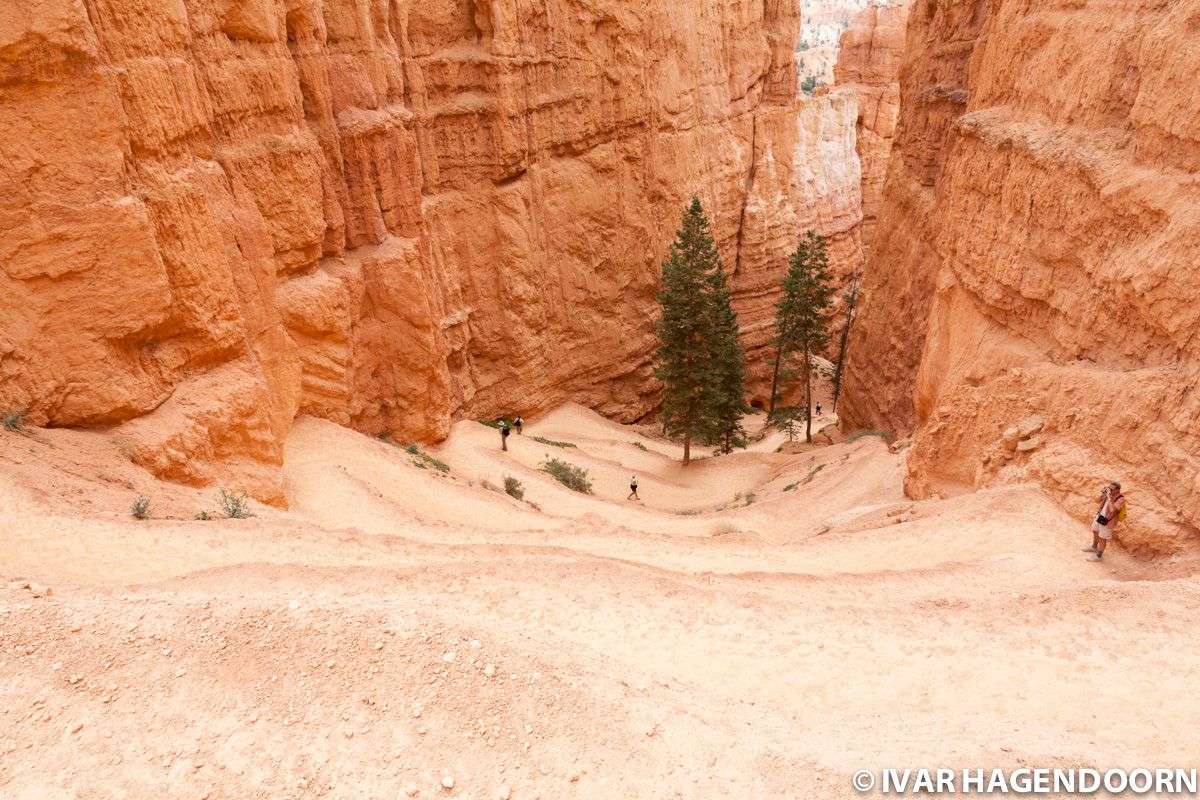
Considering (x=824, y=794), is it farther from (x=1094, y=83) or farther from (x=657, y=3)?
(x=657, y=3)

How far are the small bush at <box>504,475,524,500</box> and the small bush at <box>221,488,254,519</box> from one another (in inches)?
302

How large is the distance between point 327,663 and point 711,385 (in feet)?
74.5

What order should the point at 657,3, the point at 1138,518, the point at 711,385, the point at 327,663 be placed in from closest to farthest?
the point at 327,663 → the point at 1138,518 → the point at 711,385 → the point at 657,3

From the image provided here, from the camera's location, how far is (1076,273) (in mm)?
13148

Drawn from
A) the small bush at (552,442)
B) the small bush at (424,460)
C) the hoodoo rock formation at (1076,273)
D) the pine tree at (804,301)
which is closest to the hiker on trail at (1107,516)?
the hoodoo rock formation at (1076,273)

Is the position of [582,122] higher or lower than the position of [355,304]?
higher

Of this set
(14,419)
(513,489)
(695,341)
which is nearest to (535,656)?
(14,419)

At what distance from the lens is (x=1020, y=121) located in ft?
50.4

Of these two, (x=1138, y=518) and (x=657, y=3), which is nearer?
(x=1138, y=518)

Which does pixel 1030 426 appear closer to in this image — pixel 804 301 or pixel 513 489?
pixel 513 489

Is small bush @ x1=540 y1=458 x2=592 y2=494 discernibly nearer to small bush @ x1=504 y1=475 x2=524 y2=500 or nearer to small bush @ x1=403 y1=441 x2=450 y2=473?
small bush @ x1=504 y1=475 x2=524 y2=500

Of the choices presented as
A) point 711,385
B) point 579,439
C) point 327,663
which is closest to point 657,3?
point 711,385

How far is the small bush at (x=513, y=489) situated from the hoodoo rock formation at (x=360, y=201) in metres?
4.08

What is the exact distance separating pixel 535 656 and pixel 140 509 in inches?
280
